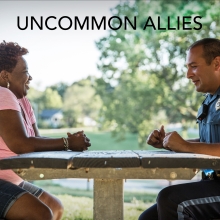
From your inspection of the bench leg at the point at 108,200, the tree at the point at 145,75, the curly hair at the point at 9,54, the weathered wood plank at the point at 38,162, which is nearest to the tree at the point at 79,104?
the tree at the point at 145,75

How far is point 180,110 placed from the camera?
11.4 meters

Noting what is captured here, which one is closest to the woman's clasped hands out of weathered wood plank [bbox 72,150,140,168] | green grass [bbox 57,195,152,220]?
weathered wood plank [bbox 72,150,140,168]

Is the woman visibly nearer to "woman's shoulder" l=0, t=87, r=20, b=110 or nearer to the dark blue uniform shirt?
"woman's shoulder" l=0, t=87, r=20, b=110

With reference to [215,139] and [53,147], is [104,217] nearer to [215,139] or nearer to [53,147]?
[53,147]

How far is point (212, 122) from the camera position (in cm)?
189

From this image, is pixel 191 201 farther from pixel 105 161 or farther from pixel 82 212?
pixel 82 212

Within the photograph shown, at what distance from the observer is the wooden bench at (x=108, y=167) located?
4.83ft

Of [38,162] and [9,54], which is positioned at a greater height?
[9,54]

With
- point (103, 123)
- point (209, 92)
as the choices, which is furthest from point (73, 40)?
point (209, 92)

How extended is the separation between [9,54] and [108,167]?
0.84 m

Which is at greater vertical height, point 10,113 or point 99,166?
point 10,113

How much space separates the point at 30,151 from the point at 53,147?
0.11 meters

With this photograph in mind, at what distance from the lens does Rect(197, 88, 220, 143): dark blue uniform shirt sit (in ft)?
6.13

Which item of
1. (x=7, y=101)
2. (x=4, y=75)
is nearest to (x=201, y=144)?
(x=7, y=101)
